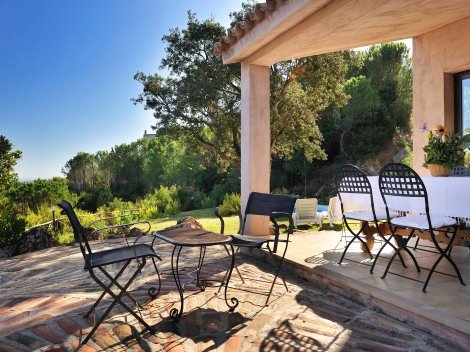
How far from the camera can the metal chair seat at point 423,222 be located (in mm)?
2949

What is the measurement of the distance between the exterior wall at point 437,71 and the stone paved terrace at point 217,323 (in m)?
3.36

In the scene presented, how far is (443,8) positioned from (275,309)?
3.91 meters

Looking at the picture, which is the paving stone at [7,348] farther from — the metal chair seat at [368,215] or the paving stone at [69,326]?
the metal chair seat at [368,215]

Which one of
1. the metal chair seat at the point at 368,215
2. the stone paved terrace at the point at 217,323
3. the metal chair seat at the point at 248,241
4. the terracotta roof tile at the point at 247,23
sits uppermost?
the terracotta roof tile at the point at 247,23

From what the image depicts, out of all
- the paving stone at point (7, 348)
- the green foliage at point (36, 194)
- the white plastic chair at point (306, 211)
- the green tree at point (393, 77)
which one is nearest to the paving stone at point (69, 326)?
the paving stone at point (7, 348)

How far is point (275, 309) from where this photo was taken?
112 inches

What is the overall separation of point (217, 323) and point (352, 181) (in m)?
2.19

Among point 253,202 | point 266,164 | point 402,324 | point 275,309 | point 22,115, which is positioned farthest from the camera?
point 22,115

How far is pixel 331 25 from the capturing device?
4.04 m

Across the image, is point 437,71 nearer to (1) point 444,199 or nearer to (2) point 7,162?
(1) point 444,199

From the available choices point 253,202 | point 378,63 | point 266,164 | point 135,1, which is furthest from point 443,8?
point 378,63

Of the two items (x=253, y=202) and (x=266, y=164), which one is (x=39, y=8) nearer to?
(x=266, y=164)

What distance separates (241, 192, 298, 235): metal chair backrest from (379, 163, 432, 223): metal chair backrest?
2.73ft

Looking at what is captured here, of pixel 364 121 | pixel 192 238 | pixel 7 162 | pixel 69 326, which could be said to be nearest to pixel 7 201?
pixel 7 162
